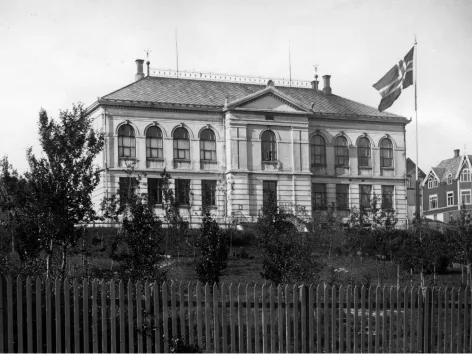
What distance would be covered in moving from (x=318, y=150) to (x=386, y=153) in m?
6.08

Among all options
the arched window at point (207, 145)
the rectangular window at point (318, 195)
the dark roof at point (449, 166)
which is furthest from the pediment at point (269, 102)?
the dark roof at point (449, 166)

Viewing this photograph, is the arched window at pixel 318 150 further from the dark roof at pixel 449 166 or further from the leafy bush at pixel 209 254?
the dark roof at pixel 449 166

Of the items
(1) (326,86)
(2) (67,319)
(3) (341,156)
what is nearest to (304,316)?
(2) (67,319)

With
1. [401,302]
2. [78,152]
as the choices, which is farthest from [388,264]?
[401,302]

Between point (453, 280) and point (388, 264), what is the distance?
14.8ft

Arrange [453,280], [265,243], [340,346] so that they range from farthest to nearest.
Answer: [453,280], [265,243], [340,346]

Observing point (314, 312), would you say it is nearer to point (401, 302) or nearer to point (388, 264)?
point (401, 302)

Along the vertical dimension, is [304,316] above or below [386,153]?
A: below

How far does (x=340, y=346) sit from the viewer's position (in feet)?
50.9

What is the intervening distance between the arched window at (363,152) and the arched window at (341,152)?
109 centimetres

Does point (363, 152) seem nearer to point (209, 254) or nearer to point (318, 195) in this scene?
point (318, 195)

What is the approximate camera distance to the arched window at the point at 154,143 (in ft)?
177

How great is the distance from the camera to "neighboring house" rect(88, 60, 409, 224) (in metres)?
53.6

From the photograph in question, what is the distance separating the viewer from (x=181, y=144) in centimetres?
5500
